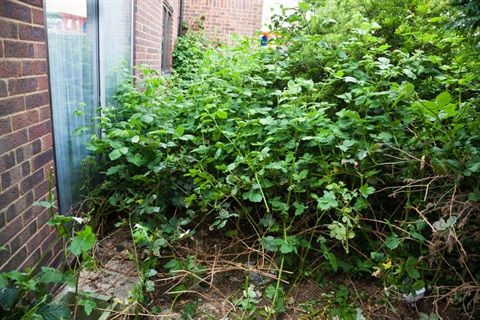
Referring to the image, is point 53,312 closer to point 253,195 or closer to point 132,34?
point 253,195

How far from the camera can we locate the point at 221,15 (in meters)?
9.75

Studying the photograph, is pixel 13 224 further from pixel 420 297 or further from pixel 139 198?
pixel 420 297

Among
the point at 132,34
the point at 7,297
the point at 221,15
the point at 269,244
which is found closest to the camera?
the point at 7,297

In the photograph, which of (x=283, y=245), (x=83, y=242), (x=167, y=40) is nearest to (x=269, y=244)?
(x=283, y=245)

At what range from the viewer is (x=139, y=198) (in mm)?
2752

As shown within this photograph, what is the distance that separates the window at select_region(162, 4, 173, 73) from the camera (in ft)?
24.3

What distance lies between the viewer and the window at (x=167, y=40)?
7.41 m

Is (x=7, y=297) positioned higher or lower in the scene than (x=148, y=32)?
lower

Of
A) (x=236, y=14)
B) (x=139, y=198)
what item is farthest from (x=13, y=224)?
(x=236, y=14)

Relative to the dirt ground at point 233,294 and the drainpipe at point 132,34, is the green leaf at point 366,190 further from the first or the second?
the drainpipe at point 132,34

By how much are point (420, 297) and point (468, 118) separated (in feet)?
3.83

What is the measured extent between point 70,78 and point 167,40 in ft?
18.5

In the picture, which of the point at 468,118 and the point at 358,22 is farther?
the point at 358,22

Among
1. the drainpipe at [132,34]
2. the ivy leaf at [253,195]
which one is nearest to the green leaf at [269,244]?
the ivy leaf at [253,195]
